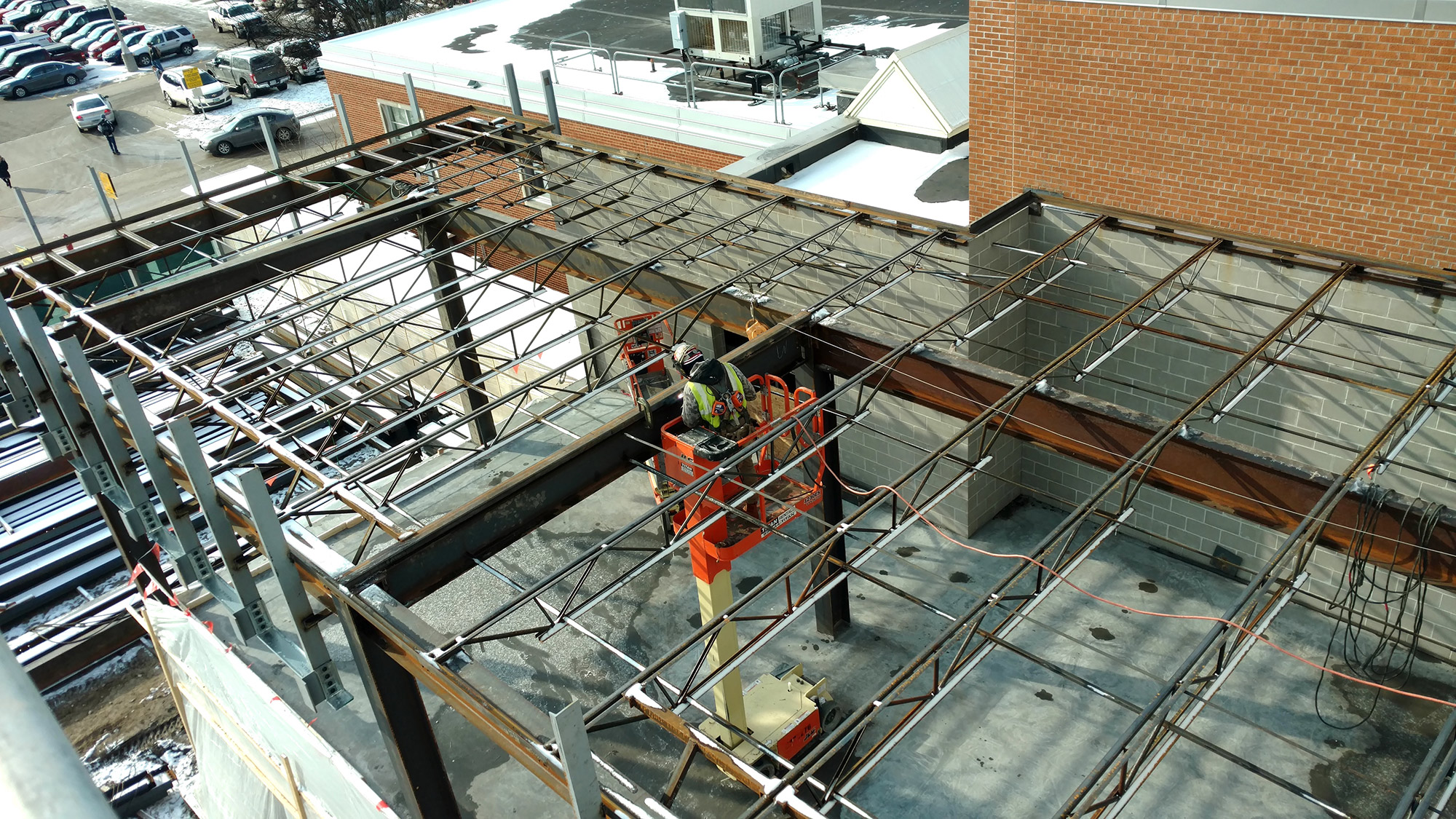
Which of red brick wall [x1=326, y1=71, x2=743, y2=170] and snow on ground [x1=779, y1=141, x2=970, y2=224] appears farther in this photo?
red brick wall [x1=326, y1=71, x2=743, y2=170]

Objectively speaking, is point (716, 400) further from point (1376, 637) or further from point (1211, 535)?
point (1376, 637)

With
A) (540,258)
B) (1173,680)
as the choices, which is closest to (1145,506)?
(1173,680)

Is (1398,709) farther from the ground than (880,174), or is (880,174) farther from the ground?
A: (880,174)

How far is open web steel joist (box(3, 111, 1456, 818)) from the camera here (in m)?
11.1

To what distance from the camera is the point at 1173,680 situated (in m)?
9.57

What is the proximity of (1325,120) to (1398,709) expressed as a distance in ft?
28.9

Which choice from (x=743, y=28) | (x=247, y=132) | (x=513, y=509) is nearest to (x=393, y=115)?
(x=743, y=28)

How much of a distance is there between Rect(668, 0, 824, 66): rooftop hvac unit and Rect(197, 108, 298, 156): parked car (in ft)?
82.4

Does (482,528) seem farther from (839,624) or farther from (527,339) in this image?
(527,339)

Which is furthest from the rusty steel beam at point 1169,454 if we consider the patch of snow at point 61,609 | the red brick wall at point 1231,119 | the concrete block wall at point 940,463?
the patch of snow at point 61,609

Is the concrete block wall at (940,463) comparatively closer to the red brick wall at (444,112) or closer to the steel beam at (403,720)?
the red brick wall at (444,112)

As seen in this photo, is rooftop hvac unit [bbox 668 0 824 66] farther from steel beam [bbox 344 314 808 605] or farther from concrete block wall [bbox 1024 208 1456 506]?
steel beam [bbox 344 314 808 605]

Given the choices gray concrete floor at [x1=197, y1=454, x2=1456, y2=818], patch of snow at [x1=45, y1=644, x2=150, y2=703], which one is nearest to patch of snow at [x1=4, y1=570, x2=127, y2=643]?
patch of snow at [x1=45, y1=644, x2=150, y2=703]

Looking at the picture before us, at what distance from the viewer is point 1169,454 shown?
12.6 metres
